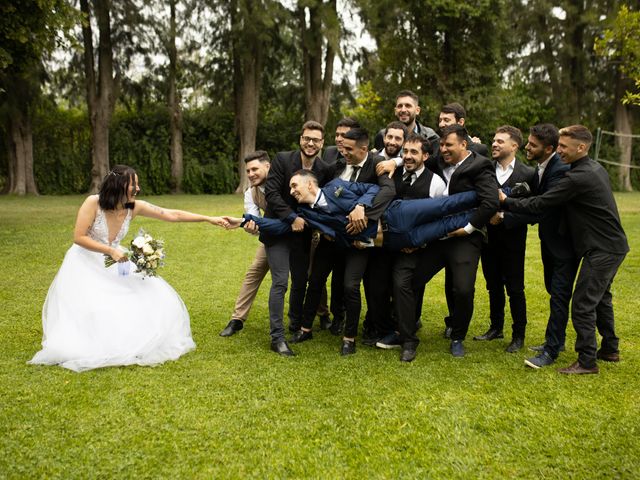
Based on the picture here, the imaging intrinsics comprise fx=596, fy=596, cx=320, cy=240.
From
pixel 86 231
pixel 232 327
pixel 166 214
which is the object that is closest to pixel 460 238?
pixel 232 327

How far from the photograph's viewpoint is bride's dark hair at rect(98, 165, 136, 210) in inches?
208

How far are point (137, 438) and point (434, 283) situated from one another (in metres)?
6.13

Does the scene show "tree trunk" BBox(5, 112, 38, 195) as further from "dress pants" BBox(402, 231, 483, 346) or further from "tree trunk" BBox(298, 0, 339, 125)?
"dress pants" BBox(402, 231, 483, 346)

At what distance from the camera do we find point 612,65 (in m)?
31.9

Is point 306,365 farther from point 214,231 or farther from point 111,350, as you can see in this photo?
point 214,231

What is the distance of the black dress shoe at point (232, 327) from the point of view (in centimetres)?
618

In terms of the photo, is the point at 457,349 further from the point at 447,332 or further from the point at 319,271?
the point at 319,271

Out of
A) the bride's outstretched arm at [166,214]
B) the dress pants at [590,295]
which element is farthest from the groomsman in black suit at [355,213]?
the dress pants at [590,295]

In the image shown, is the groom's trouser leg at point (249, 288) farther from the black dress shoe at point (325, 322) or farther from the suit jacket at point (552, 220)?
the suit jacket at point (552, 220)

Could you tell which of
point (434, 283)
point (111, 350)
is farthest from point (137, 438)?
point (434, 283)

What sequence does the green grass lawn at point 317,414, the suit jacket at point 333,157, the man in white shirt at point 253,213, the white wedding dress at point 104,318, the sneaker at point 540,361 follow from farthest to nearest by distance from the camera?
1. the man in white shirt at point 253,213
2. the suit jacket at point 333,157
3. the sneaker at point 540,361
4. the white wedding dress at point 104,318
5. the green grass lawn at point 317,414

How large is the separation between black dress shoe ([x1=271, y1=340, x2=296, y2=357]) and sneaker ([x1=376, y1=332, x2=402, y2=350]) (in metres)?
0.88

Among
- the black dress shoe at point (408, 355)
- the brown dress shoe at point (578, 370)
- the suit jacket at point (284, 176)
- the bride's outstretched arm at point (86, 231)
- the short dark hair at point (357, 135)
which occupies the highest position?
the short dark hair at point (357, 135)

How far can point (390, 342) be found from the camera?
5.87 meters
